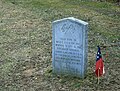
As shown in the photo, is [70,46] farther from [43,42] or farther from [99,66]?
[43,42]

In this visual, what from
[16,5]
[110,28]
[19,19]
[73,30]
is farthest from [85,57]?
[16,5]

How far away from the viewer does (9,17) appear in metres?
12.9

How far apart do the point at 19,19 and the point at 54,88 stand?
649 centimetres

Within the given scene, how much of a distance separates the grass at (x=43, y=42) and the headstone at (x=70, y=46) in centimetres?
24

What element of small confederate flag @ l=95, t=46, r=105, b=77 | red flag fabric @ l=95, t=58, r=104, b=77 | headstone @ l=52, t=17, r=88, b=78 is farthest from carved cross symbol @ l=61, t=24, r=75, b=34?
red flag fabric @ l=95, t=58, r=104, b=77

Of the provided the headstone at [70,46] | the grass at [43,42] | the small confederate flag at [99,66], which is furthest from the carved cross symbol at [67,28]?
the grass at [43,42]

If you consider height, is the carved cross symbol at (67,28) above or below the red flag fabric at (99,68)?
above

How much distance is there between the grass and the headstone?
0.24 meters

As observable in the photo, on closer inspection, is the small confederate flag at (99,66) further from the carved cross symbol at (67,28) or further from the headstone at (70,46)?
the carved cross symbol at (67,28)

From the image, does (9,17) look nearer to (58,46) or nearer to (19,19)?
(19,19)

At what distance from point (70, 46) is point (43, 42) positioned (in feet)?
9.50

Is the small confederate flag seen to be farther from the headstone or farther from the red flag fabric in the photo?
the headstone

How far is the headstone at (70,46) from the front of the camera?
6445 millimetres

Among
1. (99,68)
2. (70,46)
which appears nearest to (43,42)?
(70,46)
